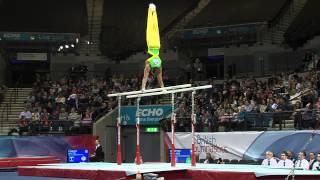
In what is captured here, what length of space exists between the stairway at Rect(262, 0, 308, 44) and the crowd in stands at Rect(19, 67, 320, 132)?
411cm

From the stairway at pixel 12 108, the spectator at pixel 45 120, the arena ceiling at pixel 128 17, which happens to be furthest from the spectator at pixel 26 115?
the arena ceiling at pixel 128 17

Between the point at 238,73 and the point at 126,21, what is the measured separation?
22.4 feet

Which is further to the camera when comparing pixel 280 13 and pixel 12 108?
pixel 280 13

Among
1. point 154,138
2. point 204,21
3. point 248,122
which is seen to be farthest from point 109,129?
point 204,21

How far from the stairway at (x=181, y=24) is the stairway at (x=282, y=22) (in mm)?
3631

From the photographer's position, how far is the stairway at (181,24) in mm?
26781

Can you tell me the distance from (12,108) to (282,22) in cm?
1393

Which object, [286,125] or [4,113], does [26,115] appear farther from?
[286,125]

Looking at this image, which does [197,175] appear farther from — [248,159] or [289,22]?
[289,22]

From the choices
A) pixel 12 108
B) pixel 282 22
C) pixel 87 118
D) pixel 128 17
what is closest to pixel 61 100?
pixel 87 118

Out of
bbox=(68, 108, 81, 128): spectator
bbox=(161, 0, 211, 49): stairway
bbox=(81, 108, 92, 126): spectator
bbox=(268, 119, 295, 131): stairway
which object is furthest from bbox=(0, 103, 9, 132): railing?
bbox=(268, 119, 295, 131): stairway

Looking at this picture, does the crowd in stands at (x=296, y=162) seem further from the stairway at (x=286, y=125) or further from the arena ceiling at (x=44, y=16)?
the arena ceiling at (x=44, y=16)

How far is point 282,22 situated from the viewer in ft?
85.7

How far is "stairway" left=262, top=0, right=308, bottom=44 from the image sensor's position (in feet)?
82.4
